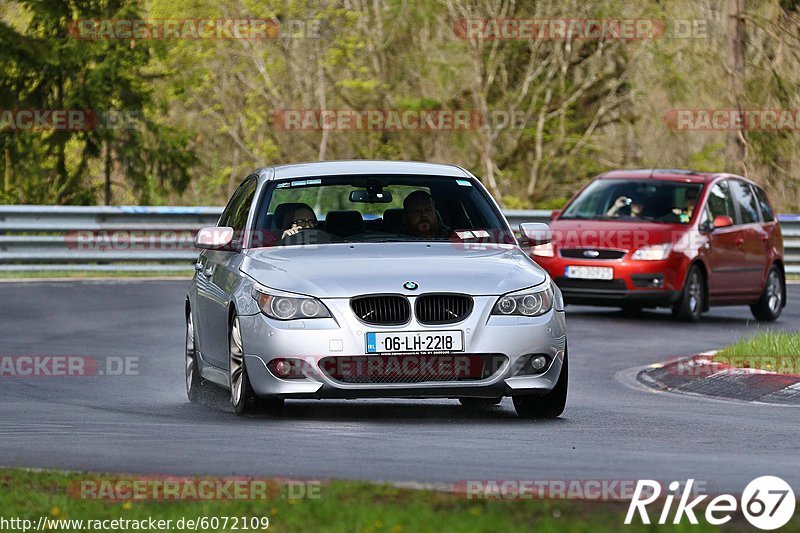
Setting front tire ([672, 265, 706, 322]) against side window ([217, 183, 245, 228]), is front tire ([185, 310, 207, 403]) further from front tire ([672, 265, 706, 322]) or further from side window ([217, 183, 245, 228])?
front tire ([672, 265, 706, 322])

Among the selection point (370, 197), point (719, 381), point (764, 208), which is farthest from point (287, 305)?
point (764, 208)

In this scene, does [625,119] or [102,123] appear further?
[625,119]

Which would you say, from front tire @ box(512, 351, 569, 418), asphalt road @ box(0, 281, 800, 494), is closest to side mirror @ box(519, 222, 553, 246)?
asphalt road @ box(0, 281, 800, 494)

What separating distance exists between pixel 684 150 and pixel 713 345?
30.4 m

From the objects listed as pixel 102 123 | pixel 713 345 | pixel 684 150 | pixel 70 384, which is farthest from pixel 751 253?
pixel 684 150

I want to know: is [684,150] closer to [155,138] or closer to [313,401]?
[155,138]

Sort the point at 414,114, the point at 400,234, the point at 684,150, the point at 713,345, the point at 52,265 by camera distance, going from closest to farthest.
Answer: the point at 400,234, the point at 713,345, the point at 52,265, the point at 414,114, the point at 684,150

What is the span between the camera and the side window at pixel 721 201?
70.0 feet

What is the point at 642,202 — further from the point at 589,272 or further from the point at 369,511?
the point at 369,511

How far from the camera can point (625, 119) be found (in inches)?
1564

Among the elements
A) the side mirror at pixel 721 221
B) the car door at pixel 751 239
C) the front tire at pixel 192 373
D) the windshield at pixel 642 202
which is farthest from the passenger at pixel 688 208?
the front tire at pixel 192 373

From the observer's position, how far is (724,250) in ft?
69.4

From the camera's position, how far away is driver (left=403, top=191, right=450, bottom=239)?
11.2 meters

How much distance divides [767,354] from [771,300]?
769cm
